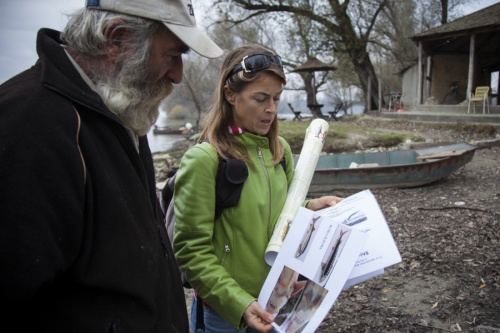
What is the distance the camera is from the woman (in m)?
1.57

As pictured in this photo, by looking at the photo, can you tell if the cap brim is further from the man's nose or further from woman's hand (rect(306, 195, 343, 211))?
woman's hand (rect(306, 195, 343, 211))

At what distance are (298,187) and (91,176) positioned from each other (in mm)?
1110

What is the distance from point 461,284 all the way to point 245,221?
2.81m

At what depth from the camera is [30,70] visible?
1062mm

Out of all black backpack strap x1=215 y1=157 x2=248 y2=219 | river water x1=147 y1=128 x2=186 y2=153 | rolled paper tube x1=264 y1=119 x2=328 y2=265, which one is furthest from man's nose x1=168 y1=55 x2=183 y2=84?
river water x1=147 y1=128 x2=186 y2=153

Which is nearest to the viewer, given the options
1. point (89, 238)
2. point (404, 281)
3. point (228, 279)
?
point (89, 238)

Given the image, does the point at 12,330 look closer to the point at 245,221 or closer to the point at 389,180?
the point at 245,221

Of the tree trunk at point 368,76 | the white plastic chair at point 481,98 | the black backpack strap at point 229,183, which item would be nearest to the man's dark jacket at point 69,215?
the black backpack strap at point 229,183

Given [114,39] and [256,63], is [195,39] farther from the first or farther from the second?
[256,63]

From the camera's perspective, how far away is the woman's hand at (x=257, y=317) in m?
1.46

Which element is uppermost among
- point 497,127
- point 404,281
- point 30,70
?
point 30,70

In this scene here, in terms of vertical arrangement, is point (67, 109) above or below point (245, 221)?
above

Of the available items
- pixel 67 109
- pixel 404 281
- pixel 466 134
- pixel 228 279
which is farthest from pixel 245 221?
pixel 466 134

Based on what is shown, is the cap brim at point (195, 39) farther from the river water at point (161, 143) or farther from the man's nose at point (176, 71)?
the river water at point (161, 143)
